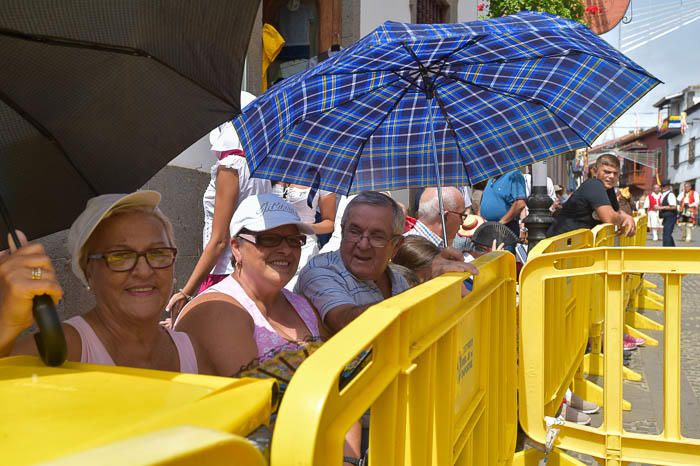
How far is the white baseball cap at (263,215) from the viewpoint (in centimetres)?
311

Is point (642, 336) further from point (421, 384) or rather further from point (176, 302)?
point (421, 384)

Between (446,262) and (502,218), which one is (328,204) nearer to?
(446,262)

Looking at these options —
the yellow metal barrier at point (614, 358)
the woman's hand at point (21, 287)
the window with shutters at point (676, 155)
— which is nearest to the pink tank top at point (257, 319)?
the woman's hand at point (21, 287)

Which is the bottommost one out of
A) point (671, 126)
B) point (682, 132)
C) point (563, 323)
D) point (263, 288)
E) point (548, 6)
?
point (563, 323)

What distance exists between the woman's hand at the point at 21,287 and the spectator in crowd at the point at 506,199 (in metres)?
7.27

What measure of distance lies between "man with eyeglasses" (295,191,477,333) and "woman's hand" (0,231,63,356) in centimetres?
181

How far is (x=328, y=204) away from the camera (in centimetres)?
527

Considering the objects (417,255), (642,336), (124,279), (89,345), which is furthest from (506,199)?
(89,345)

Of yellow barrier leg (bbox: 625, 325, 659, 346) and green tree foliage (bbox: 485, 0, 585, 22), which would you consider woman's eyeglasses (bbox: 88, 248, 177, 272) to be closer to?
yellow barrier leg (bbox: 625, 325, 659, 346)

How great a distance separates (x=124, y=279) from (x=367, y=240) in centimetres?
155

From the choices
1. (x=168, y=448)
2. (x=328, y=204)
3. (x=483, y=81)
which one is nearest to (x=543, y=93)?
(x=483, y=81)

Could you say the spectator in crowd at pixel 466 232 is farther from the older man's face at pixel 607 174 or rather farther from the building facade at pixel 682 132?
the building facade at pixel 682 132

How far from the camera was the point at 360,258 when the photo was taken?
3697 mm

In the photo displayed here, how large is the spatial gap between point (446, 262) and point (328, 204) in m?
2.34
